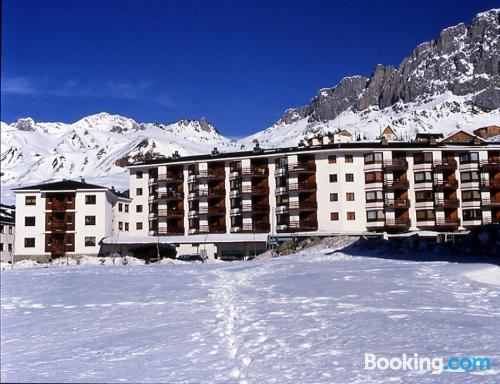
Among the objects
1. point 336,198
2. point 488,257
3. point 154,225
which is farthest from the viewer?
point 154,225

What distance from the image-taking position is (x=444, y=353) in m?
11.9

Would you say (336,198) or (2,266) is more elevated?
(336,198)

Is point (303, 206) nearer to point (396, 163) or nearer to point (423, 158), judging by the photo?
point (396, 163)

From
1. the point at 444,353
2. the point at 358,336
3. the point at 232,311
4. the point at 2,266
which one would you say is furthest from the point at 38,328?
the point at 2,266

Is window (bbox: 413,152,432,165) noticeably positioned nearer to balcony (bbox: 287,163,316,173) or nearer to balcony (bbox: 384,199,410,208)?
balcony (bbox: 384,199,410,208)

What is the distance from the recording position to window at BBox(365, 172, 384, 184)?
7494 cm

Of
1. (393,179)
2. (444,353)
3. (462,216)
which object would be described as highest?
(393,179)

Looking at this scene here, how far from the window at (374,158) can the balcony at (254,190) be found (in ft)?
47.6

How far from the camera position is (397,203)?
246ft

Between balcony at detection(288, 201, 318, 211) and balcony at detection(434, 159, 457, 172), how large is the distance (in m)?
→ 17.6

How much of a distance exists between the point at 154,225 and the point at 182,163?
10131mm

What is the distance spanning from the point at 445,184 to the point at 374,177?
9.93 meters

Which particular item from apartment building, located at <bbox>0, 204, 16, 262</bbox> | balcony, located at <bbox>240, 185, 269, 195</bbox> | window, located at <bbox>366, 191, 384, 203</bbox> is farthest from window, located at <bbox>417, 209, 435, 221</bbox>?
apartment building, located at <bbox>0, 204, 16, 262</bbox>

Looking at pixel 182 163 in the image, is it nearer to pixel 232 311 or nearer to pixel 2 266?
pixel 2 266
